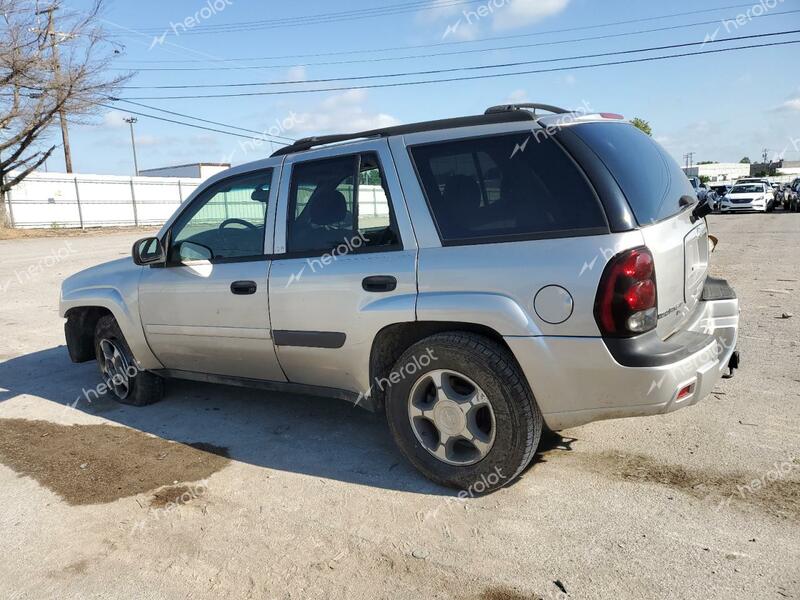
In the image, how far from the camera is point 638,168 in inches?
128

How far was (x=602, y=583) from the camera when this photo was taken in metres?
2.52

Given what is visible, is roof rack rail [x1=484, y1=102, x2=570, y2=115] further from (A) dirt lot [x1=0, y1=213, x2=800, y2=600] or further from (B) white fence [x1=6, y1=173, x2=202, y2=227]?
(B) white fence [x1=6, y1=173, x2=202, y2=227]

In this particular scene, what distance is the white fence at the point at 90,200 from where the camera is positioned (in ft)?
103

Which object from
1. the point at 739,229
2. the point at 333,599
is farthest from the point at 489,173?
the point at 739,229

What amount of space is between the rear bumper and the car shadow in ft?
2.57

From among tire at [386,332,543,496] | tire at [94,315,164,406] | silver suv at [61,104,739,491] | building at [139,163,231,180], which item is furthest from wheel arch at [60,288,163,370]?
building at [139,163,231,180]

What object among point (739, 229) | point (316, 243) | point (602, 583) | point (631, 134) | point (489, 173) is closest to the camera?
point (602, 583)

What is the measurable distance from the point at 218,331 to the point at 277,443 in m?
0.86

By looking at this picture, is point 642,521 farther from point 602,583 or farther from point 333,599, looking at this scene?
point 333,599

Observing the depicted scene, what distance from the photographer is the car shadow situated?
373cm

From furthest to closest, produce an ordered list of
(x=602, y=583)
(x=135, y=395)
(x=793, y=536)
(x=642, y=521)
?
(x=135, y=395)
(x=642, y=521)
(x=793, y=536)
(x=602, y=583)

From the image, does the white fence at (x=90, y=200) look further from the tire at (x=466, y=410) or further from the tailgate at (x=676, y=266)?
the tailgate at (x=676, y=266)

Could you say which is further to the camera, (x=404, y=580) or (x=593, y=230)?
(x=593, y=230)

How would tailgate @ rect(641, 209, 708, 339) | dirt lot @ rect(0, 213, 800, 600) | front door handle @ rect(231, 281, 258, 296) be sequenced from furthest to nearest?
front door handle @ rect(231, 281, 258, 296) < tailgate @ rect(641, 209, 708, 339) < dirt lot @ rect(0, 213, 800, 600)
